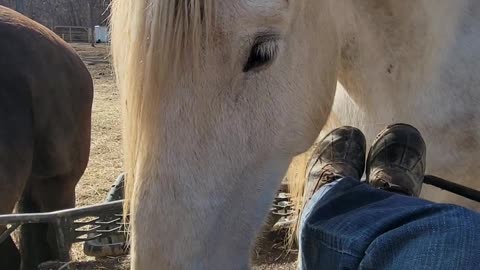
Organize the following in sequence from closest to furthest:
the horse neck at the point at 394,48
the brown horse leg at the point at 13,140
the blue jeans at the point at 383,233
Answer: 1. the blue jeans at the point at 383,233
2. the horse neck at the point at 394,48
3. the brown horse leg at the point at 13,140

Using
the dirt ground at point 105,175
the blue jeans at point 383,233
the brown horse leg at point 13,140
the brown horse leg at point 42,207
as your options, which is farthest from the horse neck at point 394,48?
the brown horse leg at point 42,207

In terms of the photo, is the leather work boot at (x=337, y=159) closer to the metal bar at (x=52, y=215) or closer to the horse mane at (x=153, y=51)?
the horse mane at (x=153, y=51)

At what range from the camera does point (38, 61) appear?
7.80ft

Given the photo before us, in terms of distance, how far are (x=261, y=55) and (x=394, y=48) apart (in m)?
0.45

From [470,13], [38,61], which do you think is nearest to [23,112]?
[38,61]

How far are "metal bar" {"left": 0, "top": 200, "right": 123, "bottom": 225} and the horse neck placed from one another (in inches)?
35.2

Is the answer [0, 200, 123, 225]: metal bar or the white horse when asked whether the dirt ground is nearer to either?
[0, 200, 123, 225]: metal bar

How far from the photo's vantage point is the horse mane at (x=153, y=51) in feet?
2.83

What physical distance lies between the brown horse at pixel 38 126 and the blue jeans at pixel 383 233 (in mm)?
1591

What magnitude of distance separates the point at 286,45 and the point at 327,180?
28 cm

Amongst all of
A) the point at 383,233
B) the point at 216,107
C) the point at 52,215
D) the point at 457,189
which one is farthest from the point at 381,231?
the point at 52,215

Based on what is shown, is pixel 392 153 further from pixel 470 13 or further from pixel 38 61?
pixel 38 61

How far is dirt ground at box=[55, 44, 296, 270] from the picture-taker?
2516 mm

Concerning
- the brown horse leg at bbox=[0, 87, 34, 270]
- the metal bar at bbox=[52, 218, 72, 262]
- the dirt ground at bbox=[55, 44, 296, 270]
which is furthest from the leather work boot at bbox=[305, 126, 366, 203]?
the brown horse leg at bbox=[0, 87, 34, 270]
